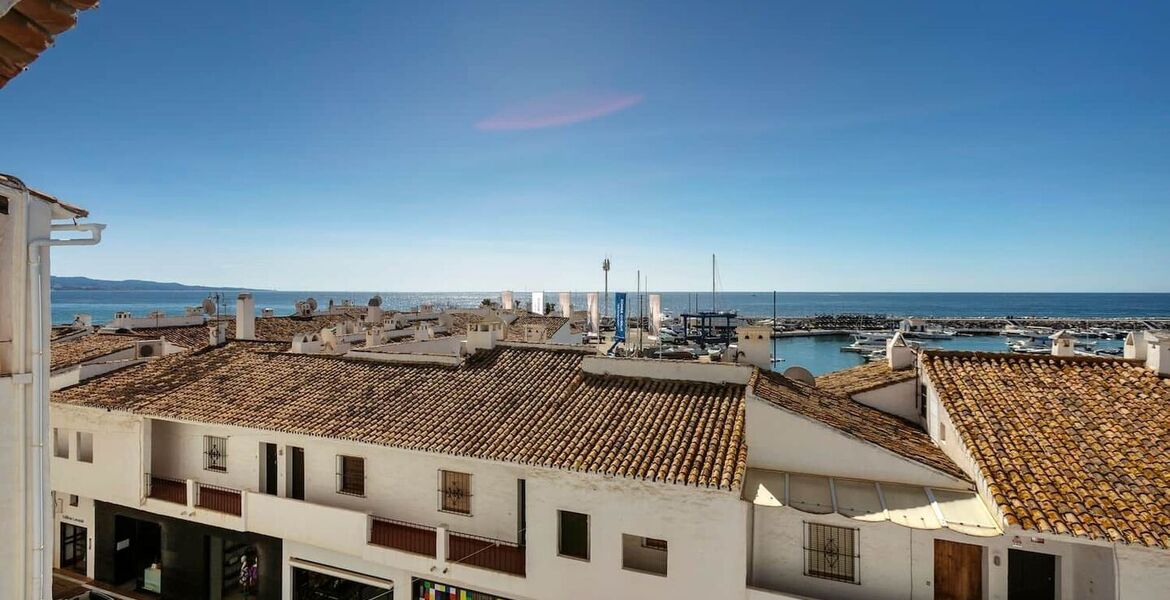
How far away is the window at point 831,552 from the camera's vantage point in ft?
44.0

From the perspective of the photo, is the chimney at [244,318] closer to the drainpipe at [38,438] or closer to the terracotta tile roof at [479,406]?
the terracotta tile roof at [479,406]

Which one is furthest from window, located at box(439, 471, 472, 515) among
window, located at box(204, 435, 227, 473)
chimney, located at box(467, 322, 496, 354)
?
window, located at box(204, 435, 227, 473)

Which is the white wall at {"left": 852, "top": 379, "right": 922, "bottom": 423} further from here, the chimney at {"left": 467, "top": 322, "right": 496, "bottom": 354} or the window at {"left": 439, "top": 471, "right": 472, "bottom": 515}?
the chimney at {"left": 467, "top": 322, "right": 496, "bottom": 354}

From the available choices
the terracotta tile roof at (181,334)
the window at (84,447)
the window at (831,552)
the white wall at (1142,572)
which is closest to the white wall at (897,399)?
the window at (831,552)

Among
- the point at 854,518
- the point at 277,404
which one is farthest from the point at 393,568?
the point at 854,518

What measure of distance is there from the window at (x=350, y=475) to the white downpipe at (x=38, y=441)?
11.1 m

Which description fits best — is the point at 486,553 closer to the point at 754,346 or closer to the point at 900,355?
the point at 754,346

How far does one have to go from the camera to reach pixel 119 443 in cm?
1970

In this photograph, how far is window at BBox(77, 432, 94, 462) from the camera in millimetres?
20766

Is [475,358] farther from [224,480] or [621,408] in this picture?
[224,480]

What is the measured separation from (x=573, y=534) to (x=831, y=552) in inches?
254

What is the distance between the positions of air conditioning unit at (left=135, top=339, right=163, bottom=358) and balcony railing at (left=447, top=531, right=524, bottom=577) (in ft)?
63.0

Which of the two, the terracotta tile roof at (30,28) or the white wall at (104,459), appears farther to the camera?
the white wall at (104,459)

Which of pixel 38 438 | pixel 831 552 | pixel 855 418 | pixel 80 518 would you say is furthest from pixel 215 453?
pixel 855 418
